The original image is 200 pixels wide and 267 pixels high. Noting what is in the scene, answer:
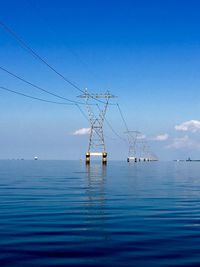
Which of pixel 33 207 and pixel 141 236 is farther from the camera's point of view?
pixel 33 207

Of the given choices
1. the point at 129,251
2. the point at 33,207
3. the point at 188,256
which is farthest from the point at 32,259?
the point at 33,207

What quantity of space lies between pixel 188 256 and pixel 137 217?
8.44 meters

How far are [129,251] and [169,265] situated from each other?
2019mm

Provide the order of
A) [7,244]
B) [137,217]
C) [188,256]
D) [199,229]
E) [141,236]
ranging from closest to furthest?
1. [188,256]
2. [7,244]
3. [141,236]
4. [199,229]
5. [137,217]

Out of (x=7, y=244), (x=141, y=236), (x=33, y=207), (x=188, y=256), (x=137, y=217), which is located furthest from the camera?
(x=33, y=207)

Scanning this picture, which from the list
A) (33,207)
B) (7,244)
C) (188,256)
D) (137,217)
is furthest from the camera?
(33,207)

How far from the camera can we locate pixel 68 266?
11312 mm

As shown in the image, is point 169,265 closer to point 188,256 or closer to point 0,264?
point 188,256

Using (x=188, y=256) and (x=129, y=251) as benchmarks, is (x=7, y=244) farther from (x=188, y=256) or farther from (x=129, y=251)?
(x=188, y=256)

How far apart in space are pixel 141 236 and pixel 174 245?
6.47 ft

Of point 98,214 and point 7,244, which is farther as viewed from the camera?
point 98,214

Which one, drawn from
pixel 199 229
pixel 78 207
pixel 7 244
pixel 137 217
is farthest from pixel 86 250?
pixel 78 207

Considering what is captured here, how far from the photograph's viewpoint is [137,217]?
21.0m

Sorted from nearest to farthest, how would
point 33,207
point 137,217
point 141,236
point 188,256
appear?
point 188,256
point 141,236
point 137,217
point 33,207
